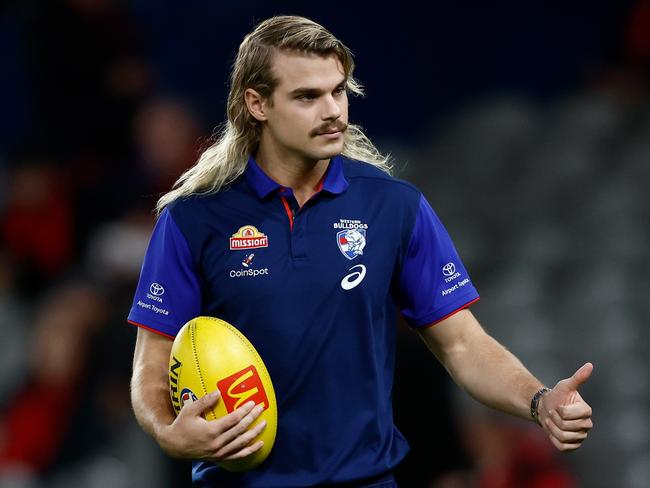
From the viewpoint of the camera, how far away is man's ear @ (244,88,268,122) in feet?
12.2

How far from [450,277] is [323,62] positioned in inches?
29.1

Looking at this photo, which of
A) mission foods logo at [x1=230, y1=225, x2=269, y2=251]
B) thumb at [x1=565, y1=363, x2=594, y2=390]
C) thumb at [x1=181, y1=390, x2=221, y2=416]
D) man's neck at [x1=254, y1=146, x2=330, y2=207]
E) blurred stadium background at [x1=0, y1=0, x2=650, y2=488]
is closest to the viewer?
thumb at [x1=565, y1=363, x2=594, y2=390]

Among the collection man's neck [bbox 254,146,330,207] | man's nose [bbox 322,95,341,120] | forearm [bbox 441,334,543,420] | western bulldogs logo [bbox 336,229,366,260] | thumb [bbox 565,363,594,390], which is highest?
man's nose [bbox 322,95,341,120]

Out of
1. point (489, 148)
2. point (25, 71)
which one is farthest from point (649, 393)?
point (25, 71)

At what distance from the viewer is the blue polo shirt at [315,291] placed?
3.53 meters

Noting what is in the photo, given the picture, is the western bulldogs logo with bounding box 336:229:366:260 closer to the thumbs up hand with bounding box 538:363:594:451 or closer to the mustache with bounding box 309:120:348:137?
the mustache with bounding box 309:120:348:137

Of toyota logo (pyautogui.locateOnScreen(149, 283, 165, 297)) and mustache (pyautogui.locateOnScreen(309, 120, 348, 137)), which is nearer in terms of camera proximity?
mustache (pyautogui.locateOnScreen(309, 120, 348, 137))

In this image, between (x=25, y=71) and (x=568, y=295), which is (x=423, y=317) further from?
(x=25, y=71)

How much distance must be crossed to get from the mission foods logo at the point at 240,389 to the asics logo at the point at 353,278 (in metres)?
0.38

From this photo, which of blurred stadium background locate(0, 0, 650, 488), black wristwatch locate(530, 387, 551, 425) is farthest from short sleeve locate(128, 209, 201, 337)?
blurred stadium background locate(0, 0, 650, 488)

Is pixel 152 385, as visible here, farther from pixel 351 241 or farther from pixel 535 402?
pixel 535 402

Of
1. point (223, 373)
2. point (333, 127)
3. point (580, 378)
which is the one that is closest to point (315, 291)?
point (223, 373)

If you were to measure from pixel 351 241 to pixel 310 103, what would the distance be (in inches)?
16.2

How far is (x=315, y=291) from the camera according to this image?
3.55 m
